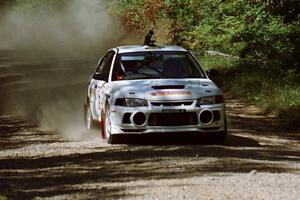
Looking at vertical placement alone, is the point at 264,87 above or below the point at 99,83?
below

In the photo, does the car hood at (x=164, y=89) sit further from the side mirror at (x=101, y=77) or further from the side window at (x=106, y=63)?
the side window at (x=106, y=63)

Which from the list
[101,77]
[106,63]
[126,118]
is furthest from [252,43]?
[126,118]

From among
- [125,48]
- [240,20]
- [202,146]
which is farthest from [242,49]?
[202,146]

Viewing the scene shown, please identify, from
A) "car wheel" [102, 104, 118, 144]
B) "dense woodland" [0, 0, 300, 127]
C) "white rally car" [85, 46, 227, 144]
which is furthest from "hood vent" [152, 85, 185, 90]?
"dense woodland" [0, 0, 300, 127]

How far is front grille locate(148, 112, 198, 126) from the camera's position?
10469 millimetres

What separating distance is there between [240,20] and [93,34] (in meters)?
30.2

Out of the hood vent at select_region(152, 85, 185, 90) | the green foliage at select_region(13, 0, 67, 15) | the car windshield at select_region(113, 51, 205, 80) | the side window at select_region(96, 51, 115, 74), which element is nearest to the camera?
the hood vent at select_region(152, 85, 185, 90)

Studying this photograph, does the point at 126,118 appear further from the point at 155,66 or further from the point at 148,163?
the point at 148,163

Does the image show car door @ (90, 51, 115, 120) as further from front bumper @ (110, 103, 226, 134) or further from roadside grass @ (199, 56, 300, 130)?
roadside grass @ (199, 56, 300, 130)

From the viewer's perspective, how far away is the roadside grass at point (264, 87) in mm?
Answer: 15539

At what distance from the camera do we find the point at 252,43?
2181 centimetres

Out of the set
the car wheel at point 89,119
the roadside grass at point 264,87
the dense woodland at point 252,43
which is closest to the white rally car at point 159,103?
the car wheel at point 89,119

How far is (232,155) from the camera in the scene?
9570 mm

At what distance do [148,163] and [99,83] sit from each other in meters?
3.65
